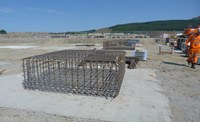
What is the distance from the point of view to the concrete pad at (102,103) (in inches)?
192

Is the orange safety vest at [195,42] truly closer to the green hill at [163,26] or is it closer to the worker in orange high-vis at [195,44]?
the worker in orange high-vis at [195,44]

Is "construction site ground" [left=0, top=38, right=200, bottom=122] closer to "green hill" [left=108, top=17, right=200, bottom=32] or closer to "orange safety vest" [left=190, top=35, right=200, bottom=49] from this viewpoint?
"orange safety vest" [left=190, top=35, right=200, bottom=49]

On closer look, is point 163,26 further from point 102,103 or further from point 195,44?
point 102,103

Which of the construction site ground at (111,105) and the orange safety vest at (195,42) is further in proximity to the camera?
the orange safety vest at (195,42)

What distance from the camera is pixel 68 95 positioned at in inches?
248

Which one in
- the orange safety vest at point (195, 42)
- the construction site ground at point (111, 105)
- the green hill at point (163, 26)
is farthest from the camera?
the green hill at point (163, 26)

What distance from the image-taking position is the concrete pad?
16.0 ft

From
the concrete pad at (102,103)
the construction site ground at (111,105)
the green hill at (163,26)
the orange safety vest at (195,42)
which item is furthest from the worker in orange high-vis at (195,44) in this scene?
the green hill at (163,26)

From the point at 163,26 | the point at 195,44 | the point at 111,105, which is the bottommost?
the point at 111,105

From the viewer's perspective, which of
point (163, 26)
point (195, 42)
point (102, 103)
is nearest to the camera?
point (102, 103)

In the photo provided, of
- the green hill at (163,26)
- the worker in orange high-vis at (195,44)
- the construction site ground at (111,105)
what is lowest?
the construction site ground at (111,105)

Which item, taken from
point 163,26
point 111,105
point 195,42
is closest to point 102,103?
point 111,105

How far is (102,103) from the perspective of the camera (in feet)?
18.5

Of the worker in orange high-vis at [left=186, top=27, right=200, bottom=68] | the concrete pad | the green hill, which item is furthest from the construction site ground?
the green hill
